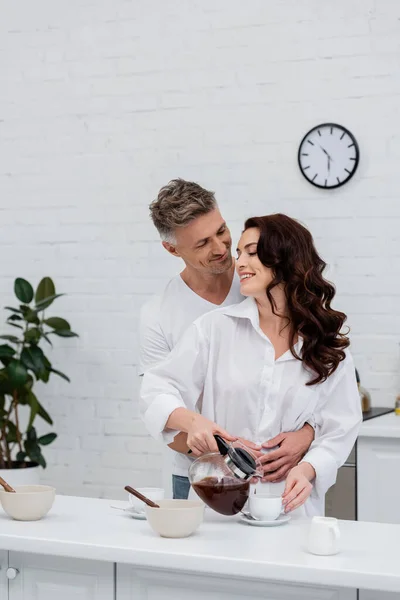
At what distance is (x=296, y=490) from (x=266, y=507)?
0.14 meters

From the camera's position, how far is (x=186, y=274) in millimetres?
3031

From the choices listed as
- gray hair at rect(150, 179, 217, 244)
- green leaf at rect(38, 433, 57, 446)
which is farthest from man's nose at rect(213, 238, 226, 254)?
green leaf at rect(38, 433, 57, 446)

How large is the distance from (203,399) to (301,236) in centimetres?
54

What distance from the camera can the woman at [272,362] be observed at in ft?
7.87

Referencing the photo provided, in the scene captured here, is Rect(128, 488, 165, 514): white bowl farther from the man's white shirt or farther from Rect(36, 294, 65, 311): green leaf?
Rect(36, 294, 65, 311): green leaf

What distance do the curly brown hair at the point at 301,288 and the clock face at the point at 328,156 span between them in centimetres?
172

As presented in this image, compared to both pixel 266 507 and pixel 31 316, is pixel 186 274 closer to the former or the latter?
pixel 266 507

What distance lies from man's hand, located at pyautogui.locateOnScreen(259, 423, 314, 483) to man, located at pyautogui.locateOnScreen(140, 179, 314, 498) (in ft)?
1.36

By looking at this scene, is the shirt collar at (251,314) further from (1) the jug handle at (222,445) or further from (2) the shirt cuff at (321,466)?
(1) the jug handle at (222,445)

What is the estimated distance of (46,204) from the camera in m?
4.70

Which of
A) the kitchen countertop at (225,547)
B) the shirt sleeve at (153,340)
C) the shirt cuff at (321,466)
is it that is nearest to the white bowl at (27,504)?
the kitchen countertop at (225,547)

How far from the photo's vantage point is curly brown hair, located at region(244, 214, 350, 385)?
2.42 m

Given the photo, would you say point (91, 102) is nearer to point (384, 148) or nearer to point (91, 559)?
point (384, 148)

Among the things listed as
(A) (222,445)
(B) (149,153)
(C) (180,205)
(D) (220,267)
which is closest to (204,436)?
(A) (222,445)
